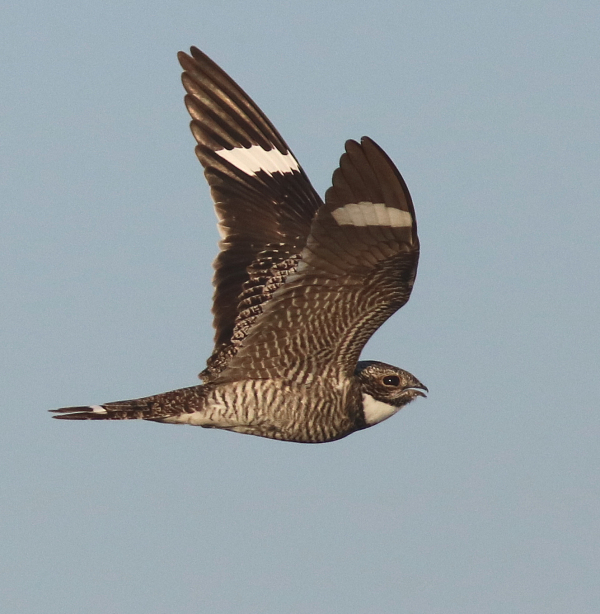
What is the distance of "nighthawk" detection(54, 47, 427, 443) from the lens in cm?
822

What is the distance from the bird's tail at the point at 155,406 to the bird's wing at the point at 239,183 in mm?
423

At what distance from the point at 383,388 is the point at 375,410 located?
0.64 ft

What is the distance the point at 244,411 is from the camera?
973 cm

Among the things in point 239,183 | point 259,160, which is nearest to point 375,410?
point 239,183

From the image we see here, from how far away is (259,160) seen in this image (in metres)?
10.8

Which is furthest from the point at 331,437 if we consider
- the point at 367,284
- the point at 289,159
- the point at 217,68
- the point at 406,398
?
the point at 217,68

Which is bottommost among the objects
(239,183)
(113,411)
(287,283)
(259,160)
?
(113,411)

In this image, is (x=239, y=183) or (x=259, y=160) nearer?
(x=239, y=183)

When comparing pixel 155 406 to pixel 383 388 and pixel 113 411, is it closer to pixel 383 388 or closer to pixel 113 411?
pixel 113 411

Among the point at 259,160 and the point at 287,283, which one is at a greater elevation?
the point at 259,160

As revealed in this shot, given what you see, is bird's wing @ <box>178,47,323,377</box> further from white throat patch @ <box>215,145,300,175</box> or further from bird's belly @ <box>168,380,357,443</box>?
bird's belly @ <box>168,380,357,443</box>

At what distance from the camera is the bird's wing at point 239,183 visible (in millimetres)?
10156

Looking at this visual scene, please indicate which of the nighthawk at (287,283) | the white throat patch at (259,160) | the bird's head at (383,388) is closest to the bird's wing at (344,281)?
the nighthawk at (287,283)

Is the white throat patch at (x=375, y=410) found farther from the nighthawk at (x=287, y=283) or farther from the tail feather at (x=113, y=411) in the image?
the tail feather at (x=113, y=411)
